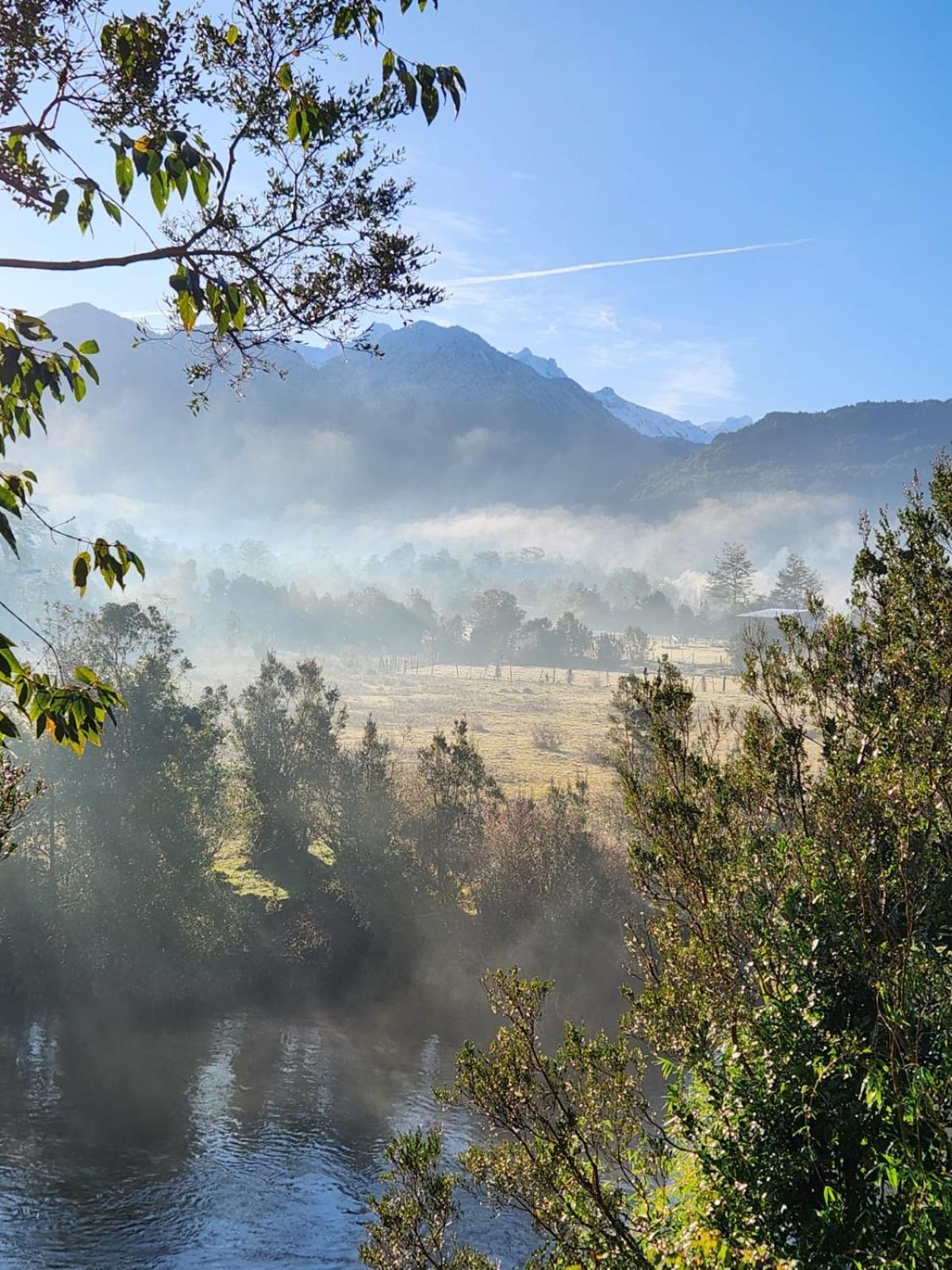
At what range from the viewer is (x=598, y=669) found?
183 meters

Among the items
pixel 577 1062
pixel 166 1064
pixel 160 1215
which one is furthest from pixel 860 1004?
pixel 166 1064

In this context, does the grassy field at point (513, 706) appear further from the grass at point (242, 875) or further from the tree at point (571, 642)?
the grass at point (242, 875)

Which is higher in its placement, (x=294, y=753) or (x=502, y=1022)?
(x=294, y=753)

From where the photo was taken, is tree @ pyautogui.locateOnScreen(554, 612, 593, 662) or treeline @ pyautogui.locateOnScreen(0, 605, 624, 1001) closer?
treeline @ pyautogui.locateOnScreen(0, 605, 624, 1001)

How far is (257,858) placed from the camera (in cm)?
5656

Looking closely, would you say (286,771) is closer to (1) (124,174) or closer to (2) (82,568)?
(2) (82,568)

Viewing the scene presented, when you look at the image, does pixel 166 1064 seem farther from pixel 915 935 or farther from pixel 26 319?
pixel 26 319

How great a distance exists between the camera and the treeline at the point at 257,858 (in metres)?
44.8

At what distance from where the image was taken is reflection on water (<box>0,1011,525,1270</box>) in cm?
2714

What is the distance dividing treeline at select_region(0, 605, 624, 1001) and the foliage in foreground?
117ft

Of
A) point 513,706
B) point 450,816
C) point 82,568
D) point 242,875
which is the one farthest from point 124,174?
point 513,706

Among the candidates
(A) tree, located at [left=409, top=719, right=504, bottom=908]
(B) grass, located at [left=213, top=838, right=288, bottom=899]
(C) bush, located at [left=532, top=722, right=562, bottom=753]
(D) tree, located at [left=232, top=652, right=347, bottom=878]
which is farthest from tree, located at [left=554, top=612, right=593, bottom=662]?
(B) grass, located at [left=213, top=838, right=288, bottom=899]

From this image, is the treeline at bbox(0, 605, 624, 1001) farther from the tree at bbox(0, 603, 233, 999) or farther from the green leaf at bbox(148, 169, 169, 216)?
the green leaf at bbox(148, 169, 169, 216)

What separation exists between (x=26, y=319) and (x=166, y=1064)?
42.4 meters
